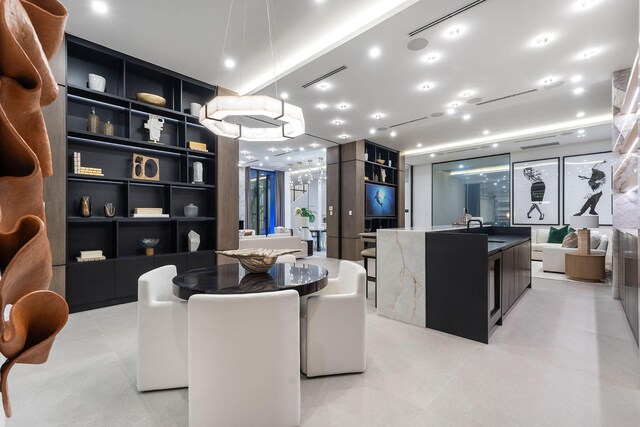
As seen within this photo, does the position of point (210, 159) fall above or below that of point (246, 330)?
above

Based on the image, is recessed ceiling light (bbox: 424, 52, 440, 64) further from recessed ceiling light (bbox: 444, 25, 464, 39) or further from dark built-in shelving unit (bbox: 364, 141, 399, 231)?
dark built-in shelving unit (bbox: 364, 141, 399, 231)

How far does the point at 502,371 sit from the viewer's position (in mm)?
2273

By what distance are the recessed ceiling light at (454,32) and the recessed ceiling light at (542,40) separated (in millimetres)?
946

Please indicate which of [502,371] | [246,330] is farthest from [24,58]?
[502,371]

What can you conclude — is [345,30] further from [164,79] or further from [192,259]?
[192,259]

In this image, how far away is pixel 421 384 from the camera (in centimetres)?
210

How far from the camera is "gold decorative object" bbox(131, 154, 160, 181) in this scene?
13.7 feet

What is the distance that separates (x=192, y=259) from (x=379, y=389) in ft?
11.7

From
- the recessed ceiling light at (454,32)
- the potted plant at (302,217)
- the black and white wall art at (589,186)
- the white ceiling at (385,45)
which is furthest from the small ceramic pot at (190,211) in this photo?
the black and white wall art at (589,186)

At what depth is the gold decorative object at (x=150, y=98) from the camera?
4.12m

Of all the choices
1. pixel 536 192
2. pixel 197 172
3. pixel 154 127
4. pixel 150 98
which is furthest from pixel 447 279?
pixel 536 192

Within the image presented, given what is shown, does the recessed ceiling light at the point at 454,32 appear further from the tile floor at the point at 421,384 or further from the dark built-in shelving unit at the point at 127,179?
the dark built-in shelving unit at the point at 127,179

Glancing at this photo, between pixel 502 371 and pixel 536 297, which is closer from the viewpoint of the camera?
pixel 502 371

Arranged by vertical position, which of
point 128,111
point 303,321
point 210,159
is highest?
point 128,111
